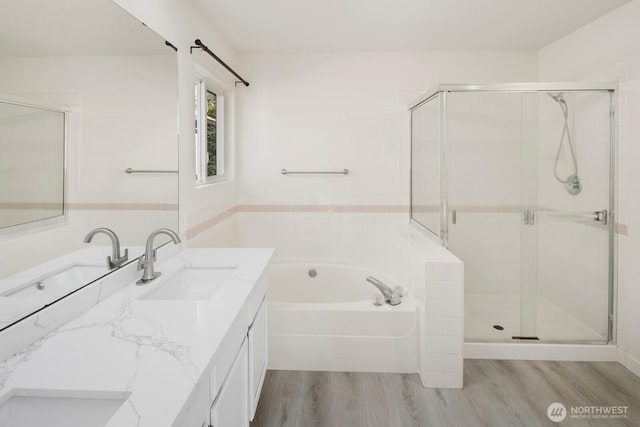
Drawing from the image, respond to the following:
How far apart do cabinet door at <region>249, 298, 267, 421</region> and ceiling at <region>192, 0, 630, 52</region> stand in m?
2.00

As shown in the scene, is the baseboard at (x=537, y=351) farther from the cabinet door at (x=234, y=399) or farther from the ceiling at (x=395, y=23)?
the ceiling at (x=395, y=23)

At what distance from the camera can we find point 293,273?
12.0 feet

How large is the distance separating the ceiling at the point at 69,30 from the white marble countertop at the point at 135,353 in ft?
2.73

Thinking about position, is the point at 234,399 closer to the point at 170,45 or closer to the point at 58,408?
the point at 58,408

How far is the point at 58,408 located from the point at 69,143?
833 millimetres

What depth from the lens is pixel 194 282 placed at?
2029 mm

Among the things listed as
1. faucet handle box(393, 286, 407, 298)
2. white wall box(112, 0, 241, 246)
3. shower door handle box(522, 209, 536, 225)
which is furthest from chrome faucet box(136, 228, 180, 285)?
shower door handle box(522, 209, 536, 225)

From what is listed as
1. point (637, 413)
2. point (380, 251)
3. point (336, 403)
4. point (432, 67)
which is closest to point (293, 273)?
point (380, 251)

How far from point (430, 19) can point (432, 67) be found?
2.62ft

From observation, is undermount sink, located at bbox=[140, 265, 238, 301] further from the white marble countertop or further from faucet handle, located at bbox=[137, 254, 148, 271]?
the white marble countertop

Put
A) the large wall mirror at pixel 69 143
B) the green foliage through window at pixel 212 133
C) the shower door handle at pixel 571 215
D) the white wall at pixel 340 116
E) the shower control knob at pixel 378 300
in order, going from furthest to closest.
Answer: the white wall at pixel 340 116, the green foliage through window at pixel 212 133, the shower door handle at pixel 571 215, the shower control knob at pixel 378 300, the large wall mirror at pixel 69 143

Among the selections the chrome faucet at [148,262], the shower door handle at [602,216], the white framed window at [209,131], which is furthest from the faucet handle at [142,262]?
the shower door handle at [602,216]

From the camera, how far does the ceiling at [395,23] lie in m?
2.66

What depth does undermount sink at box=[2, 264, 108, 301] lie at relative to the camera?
1196 millimetres
